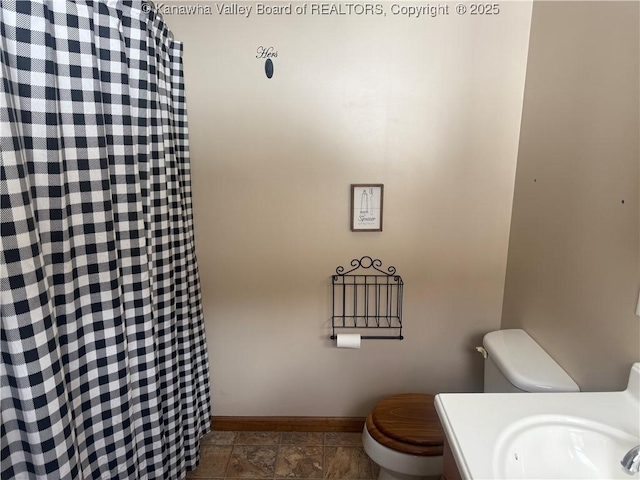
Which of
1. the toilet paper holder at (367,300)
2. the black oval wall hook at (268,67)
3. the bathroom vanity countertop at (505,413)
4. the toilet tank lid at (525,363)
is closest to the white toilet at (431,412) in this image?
the toilet tank lid at (525,363)

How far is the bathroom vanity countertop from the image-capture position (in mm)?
851

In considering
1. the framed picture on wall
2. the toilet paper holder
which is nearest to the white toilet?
the toilet paper holder

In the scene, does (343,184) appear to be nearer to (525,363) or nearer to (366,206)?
(366,206)

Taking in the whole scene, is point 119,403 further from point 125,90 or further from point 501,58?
point 501,58

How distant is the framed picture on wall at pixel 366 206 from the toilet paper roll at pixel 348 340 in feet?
1.66

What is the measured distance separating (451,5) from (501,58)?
31 centimetres

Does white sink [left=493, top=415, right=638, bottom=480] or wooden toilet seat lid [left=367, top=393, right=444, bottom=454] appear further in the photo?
wooden toilet seat lid [left=367, top=393, right=444, bottom=454]

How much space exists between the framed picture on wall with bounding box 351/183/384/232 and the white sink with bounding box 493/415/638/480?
103cm

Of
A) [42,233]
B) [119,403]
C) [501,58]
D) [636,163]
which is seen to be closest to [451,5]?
[501,58]

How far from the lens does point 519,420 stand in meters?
0.93

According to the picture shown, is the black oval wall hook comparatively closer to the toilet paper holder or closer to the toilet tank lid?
the toilet paper holder

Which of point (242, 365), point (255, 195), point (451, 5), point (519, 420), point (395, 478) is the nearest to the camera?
point (519, 420)

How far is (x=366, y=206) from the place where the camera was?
1771 mm

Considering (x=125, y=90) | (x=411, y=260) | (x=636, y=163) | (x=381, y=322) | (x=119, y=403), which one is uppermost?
(x=125, y=90)
